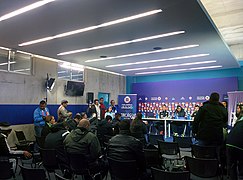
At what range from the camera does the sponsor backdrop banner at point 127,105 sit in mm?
11719

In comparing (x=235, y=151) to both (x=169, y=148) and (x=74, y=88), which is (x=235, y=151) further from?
(x=74, y=88)

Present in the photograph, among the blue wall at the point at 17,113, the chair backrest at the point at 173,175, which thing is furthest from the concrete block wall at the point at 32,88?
the chair backrest at the point at 173,175

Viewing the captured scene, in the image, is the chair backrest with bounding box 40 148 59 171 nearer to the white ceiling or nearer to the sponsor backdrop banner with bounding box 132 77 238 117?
the white ceiling

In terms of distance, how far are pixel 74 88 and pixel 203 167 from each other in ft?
24.9

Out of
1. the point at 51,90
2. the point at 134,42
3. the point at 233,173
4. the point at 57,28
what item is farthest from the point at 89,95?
the point at 233,173

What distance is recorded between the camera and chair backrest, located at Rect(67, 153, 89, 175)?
3.24 meters

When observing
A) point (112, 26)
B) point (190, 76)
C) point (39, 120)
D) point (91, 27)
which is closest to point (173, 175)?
point (112, 26)

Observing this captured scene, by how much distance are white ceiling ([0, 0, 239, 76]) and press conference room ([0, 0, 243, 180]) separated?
23 mm

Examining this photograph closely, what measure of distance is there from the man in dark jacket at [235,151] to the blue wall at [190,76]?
8829 mm

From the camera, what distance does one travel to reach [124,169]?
2.92 meters

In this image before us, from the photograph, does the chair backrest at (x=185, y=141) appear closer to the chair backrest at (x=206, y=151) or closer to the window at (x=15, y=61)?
the chair backrest at (x=206, y=151)

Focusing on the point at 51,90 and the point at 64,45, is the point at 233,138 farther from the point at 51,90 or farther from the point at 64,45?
the point at 51,90

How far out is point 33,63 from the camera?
836 centimetres

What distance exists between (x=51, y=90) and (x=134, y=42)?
4.56m
